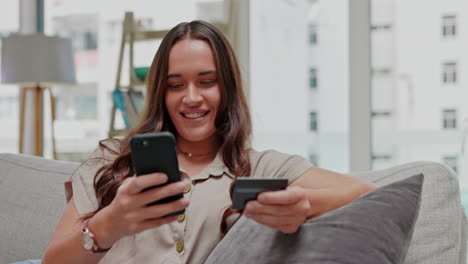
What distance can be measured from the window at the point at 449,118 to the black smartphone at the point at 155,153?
2.44 m

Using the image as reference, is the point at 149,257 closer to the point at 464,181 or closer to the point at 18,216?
the point at 18,216

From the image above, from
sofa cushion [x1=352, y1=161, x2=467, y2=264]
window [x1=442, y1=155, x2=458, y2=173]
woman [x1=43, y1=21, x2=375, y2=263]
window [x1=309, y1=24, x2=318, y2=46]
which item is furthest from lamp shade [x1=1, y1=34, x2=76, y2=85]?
sofa cushion [x1=352, y1=161, x2=467, y2=264]

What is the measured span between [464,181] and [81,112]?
103 inches

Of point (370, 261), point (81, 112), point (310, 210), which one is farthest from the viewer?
point (81, 112)

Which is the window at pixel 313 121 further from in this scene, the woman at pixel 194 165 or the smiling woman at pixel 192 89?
the smiling woman at pixel 192 89

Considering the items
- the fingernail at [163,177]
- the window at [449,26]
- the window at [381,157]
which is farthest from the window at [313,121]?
the fingernail at [163,177]

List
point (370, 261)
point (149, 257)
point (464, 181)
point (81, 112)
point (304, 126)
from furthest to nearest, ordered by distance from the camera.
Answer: point (81, 112) < point (304, 126) < point (464, 181) < point (149, 257) < point (370, 261)

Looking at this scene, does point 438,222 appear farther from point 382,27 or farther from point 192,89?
point 382,27

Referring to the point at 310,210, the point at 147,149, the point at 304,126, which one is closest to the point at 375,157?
the point at 304,126

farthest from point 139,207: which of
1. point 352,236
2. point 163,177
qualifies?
point 352,236

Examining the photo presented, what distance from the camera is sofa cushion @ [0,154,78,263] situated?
5.48ft

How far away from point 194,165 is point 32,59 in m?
2.31

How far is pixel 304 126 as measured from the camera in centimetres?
339

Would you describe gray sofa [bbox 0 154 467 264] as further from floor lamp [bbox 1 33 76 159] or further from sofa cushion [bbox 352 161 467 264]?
floor lamp [bbox 1 33 76 159]
